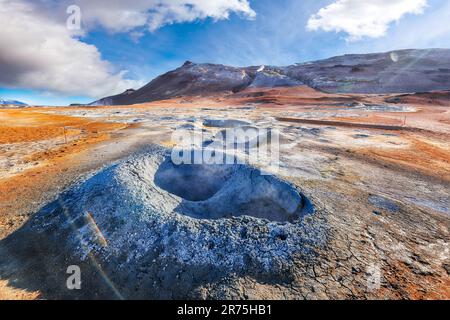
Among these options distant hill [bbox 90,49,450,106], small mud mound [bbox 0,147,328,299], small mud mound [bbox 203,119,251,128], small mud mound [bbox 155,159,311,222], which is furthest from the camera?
distant hill [bbox 90,49,450,106]

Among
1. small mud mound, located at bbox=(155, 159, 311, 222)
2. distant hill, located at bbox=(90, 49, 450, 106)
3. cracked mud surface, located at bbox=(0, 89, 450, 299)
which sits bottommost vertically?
cracked mud surface, located at bbox=(0, 89, 450, 299)

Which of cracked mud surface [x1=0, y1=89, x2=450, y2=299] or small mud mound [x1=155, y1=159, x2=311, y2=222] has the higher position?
small mud mound [x1=155, y1=159, x2=311, y2=222]

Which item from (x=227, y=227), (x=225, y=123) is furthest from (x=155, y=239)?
(x=225, y=123)

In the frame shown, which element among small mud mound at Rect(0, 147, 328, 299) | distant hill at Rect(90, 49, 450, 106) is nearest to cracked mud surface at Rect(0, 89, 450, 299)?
small mud mound at Rect(0, 147, 328, 299)

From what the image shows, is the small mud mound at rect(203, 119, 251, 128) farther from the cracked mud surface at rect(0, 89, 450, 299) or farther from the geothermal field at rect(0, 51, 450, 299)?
the cracked mud surface at rect(0, 89, 450, 299)

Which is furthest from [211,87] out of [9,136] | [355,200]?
[355,200]
